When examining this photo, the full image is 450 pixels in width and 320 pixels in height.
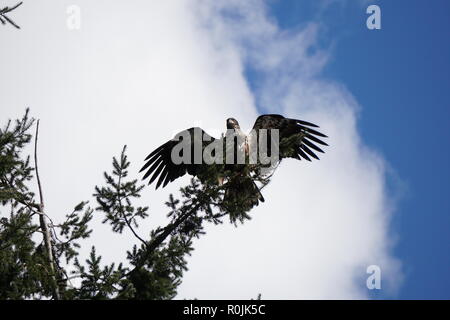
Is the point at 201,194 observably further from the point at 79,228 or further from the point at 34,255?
the point at 34,255

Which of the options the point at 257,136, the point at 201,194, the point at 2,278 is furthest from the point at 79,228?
the point at 257,136

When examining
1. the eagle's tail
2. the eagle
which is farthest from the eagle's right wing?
the eagle's tail

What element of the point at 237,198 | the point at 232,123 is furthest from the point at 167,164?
the point at 237,198

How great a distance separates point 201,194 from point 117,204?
0.82m

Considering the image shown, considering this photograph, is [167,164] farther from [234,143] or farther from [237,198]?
[237,198]

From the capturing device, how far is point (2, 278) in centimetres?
514

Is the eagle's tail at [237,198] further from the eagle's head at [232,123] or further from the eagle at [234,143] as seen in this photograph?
the eagle's head at [232,123]

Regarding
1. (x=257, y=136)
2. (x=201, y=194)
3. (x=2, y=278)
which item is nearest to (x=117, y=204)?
(x=201, y=194)

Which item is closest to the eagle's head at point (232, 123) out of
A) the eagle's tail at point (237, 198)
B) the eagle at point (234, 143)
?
the eagle at point (234, 143)
